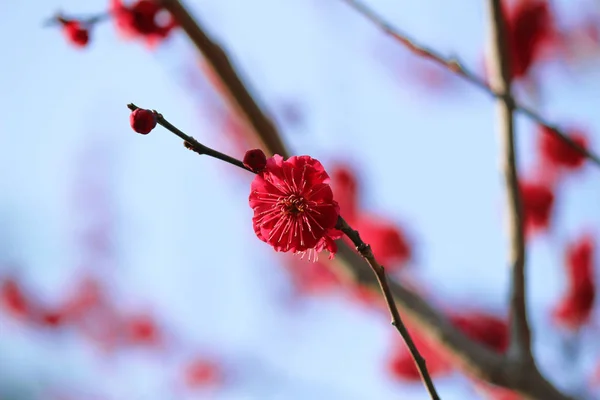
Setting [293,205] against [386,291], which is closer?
[386,291]

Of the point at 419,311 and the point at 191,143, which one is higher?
the point at 419,311

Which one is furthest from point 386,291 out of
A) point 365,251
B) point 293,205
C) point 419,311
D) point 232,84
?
point 232,84

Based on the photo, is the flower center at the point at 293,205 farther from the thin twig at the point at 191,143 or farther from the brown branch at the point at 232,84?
the brown branch at the point at 232,84

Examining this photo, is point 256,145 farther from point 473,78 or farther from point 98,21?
point 473,78

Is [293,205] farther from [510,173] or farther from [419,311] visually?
[510,173]

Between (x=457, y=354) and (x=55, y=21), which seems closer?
(x=55, y=21)

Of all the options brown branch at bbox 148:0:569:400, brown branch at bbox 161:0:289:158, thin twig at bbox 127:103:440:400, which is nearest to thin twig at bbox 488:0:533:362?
brown branch at bbox 148:0:569:400

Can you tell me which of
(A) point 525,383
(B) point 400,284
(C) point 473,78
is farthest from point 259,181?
(A) point 525,383
